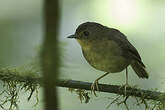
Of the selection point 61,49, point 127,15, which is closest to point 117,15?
point 127,15

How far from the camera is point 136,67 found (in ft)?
9.80

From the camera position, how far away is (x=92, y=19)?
4.25 metres

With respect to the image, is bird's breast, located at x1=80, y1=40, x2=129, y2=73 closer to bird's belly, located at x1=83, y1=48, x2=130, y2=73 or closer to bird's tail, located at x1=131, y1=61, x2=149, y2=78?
bird's belly, located at x1=83, y1=48, x2=130, y2=73

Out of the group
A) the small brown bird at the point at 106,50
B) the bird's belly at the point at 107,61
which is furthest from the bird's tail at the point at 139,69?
the bird's belly at the point at 107,61

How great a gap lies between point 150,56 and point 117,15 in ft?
2.06

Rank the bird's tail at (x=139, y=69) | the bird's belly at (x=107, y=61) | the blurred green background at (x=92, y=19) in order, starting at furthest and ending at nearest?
the blurred green background at (x=92, y=19)
the bird's tail at (x=139, y=69)
the bird's belly at (x=107, y=61)

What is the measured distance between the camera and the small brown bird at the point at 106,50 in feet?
9.09

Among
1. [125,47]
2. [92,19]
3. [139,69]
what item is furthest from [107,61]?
[92,19]

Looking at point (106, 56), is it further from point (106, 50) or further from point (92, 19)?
point (92, 19)

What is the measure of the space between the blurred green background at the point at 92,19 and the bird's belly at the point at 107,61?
28 centimetres

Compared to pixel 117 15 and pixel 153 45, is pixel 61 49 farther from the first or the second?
pixel 117 15

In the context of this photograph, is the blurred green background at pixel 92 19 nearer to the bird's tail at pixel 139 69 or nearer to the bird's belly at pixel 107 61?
the bird's tail at pixel 139 69

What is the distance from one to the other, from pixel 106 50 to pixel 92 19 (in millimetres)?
1478

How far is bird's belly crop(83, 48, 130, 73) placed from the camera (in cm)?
273
